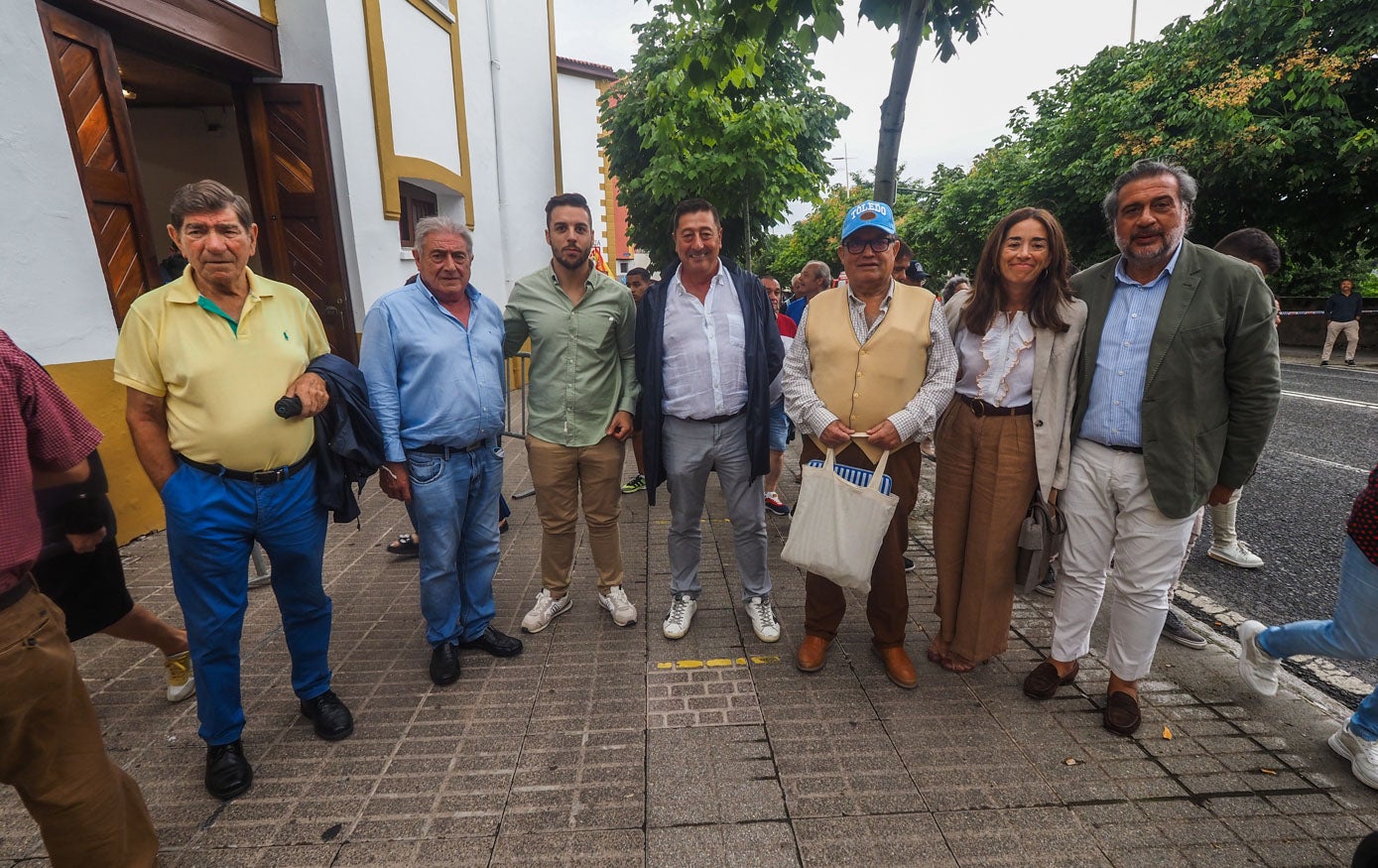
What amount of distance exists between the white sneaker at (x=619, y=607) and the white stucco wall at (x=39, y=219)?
3.63m

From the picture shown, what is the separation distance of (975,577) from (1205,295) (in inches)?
56.1

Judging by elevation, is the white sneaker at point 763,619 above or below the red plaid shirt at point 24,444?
below

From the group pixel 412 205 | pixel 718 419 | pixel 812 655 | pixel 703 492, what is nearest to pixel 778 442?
pixel 703 492

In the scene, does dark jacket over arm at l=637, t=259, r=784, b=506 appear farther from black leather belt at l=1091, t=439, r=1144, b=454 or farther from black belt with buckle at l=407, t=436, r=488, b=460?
black leather belt at l=1091, t=439, r=1144, b=454

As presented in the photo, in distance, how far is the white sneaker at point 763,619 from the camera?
338cm

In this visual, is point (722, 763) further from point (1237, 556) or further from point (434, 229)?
point (1237, 556)

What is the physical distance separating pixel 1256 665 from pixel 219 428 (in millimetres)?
4254

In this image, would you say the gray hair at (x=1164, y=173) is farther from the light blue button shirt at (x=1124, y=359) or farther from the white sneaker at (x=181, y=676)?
the white sneaker at (x=181, y=676)

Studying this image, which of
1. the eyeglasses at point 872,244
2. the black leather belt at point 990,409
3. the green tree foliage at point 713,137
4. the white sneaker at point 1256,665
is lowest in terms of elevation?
the white sneaker at point 1256,665

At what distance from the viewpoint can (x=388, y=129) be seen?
22.1ft

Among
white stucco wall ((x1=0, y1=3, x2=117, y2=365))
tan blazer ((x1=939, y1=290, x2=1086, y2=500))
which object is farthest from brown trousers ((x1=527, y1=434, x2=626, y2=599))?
white stucco wall ((x1=0, y1=3, x2=117, y2=365))

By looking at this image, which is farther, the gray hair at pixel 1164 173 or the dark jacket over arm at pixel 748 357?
the dark jacket over arm at pixel 748 357

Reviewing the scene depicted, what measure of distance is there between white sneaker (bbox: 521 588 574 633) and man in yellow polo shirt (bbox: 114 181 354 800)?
4.20ft

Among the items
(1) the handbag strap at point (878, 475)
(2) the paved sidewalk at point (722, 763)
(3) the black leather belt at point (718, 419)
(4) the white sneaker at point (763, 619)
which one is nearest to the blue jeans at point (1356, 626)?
(2) the paved sidewalk at point (722, 763)
